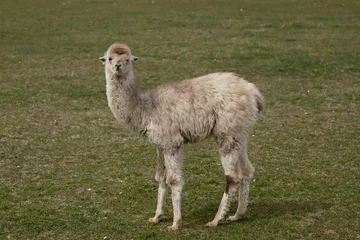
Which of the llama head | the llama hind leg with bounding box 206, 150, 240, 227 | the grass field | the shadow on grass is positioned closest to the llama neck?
the llama head

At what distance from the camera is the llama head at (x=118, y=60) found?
745 cm

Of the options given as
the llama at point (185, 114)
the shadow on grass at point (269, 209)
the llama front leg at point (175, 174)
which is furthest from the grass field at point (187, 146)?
the llama at point (185, 114)

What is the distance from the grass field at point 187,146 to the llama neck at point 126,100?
127 centimetres

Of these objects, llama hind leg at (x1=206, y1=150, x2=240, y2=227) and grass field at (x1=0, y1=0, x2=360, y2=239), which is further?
grass field at (x1=0, y1=0, x2=360, y2=239)

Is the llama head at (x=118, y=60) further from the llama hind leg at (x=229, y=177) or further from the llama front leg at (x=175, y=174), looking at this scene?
the llama hind leg at (x=229, y=177)

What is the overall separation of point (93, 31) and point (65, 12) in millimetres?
4789

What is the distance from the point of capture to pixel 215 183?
941 cm

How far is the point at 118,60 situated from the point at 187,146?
4.12 m

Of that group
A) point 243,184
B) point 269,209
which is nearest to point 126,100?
point 243,184

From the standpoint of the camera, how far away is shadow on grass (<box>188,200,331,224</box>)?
812 centimetres

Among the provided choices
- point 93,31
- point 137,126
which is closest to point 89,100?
point 137,126

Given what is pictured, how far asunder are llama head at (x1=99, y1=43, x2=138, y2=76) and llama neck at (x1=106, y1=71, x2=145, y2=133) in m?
0.13

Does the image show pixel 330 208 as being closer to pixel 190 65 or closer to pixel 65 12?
pixel 190 65

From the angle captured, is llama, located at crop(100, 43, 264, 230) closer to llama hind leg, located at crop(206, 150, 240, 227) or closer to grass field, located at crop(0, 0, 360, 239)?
llama hind leg, located at crop(206, 150, 240, 227)
